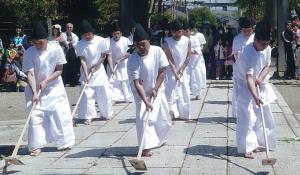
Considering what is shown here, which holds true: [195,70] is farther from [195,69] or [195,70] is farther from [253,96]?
[253,96]

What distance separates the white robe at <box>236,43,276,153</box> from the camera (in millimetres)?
8352

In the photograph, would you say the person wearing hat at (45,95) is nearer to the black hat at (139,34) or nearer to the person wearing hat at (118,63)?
the black hat at (139,34)

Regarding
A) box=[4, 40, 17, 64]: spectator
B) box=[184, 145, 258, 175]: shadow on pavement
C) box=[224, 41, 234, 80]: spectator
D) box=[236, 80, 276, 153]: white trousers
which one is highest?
box=[236, 80, 276, 153]: white trousers

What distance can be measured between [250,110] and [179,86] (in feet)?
11.8

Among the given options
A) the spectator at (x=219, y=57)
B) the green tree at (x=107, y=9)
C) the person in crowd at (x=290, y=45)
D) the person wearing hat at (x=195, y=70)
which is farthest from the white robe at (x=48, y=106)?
the green tree at (x=107, y=9)

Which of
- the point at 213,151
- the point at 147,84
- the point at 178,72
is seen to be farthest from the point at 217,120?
the point at 147,84

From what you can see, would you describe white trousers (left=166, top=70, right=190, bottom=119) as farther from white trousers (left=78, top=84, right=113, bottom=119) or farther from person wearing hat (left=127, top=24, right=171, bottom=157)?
person wearing hat (left=127, top=24, right=171, bottom=157)

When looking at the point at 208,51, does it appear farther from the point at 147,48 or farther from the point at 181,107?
the point at 147,48

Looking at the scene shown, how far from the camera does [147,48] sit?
27.9 feet

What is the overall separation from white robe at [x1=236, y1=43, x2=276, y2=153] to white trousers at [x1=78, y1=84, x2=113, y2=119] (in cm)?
403

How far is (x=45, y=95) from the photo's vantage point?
361 inches

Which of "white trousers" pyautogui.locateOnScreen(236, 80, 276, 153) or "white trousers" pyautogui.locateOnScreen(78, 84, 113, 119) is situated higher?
"white trousers" pyautogui.locateOnScreen(236, 80, 276, 153)

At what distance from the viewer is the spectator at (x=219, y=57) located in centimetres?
2136

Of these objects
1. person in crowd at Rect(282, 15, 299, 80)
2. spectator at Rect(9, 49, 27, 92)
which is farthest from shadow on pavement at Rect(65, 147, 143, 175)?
person in crowd at Rect(282, 15, 299, 80)
